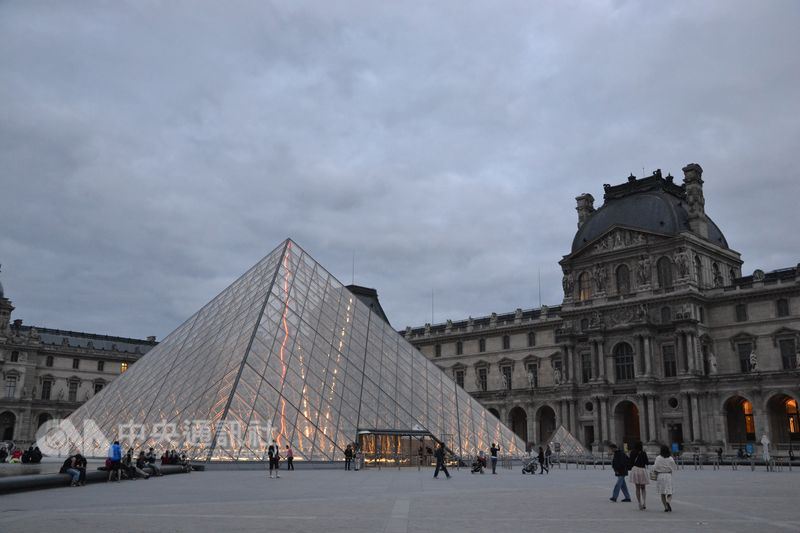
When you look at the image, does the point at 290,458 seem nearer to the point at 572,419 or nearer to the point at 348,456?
the point at 348,456

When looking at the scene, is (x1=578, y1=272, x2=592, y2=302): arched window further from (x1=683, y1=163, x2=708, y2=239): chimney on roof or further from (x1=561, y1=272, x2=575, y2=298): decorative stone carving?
(x1=683, y1=163, x2=708, y2=239): chimney on roof

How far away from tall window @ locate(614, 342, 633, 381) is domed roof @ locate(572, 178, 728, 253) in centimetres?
878

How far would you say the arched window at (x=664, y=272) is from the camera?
52656 millimetres

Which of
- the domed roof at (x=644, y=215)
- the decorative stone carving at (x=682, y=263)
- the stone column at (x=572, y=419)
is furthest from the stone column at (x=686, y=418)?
the domed roof at (x=644, y=215)

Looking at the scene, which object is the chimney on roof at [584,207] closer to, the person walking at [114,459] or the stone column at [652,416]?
the stone column at [652,416]

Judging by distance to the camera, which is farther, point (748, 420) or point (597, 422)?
point (597, 422)

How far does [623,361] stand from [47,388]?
5346 cm

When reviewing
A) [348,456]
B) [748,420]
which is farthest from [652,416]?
[348,456]

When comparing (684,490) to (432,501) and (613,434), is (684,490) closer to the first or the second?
(432,501)

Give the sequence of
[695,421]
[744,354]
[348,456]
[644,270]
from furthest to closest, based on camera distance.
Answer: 1. [644,270]
2. [744,354]
3. [695,421]
4. [348,456]

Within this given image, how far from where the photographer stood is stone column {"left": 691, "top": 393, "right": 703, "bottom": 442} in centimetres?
4797

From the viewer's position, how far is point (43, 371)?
69.6 metres

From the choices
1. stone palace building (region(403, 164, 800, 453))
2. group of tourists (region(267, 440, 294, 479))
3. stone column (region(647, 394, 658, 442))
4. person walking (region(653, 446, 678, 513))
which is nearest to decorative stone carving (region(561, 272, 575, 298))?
stone palace building (region(403, 164, 800, 453))

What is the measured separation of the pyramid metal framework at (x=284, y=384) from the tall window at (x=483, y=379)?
115 ft
